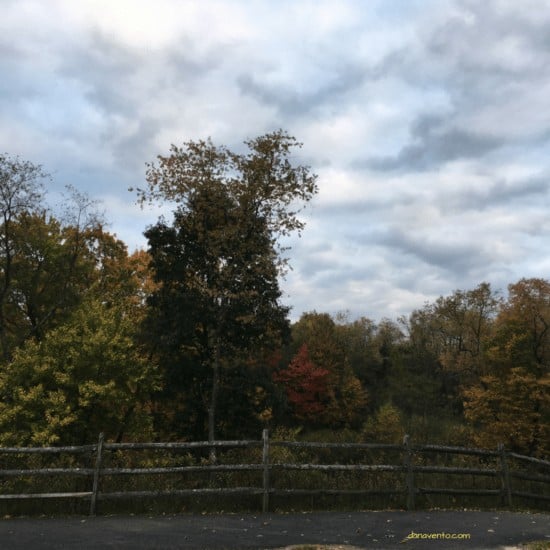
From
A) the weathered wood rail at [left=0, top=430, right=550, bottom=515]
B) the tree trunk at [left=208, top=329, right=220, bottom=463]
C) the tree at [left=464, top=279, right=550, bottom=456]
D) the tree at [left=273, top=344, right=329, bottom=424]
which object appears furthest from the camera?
the tree at [left=273, top=344, right=329, bottom=424]

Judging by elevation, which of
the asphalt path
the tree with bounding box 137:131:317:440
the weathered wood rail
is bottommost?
the asphalt path

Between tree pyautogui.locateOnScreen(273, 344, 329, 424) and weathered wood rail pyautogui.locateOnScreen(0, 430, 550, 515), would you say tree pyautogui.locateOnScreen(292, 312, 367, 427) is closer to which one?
tree pyautogui.locateOnScreen(273, 344, 329, 424)

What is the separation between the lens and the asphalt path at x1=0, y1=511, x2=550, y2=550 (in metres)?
8.71

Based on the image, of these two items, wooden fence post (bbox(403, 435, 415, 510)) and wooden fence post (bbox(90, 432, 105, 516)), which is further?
wooden fence post (bbox(403, 435, 415, 510))

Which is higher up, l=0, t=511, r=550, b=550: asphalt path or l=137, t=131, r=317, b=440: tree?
l=137, t=131, r=317, b=440: tree

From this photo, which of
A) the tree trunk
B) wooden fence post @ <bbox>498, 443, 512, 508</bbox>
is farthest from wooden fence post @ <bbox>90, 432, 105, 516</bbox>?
the tree trunk

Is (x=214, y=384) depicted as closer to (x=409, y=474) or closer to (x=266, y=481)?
(x=266, y=481)

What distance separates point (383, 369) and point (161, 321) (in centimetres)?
6063

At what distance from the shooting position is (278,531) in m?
9.70

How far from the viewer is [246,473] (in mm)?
13281

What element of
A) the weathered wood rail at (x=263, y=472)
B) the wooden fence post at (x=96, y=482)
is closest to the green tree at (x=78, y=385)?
the weathered wood rail at (x=263, y=472)

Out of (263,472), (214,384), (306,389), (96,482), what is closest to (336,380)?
(306,389)

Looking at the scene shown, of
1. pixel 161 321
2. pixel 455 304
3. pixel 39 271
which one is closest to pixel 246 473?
pixel 161 321

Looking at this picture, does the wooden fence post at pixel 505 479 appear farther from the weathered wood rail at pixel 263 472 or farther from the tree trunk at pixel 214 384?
the tree trunk at pixel 214 384
